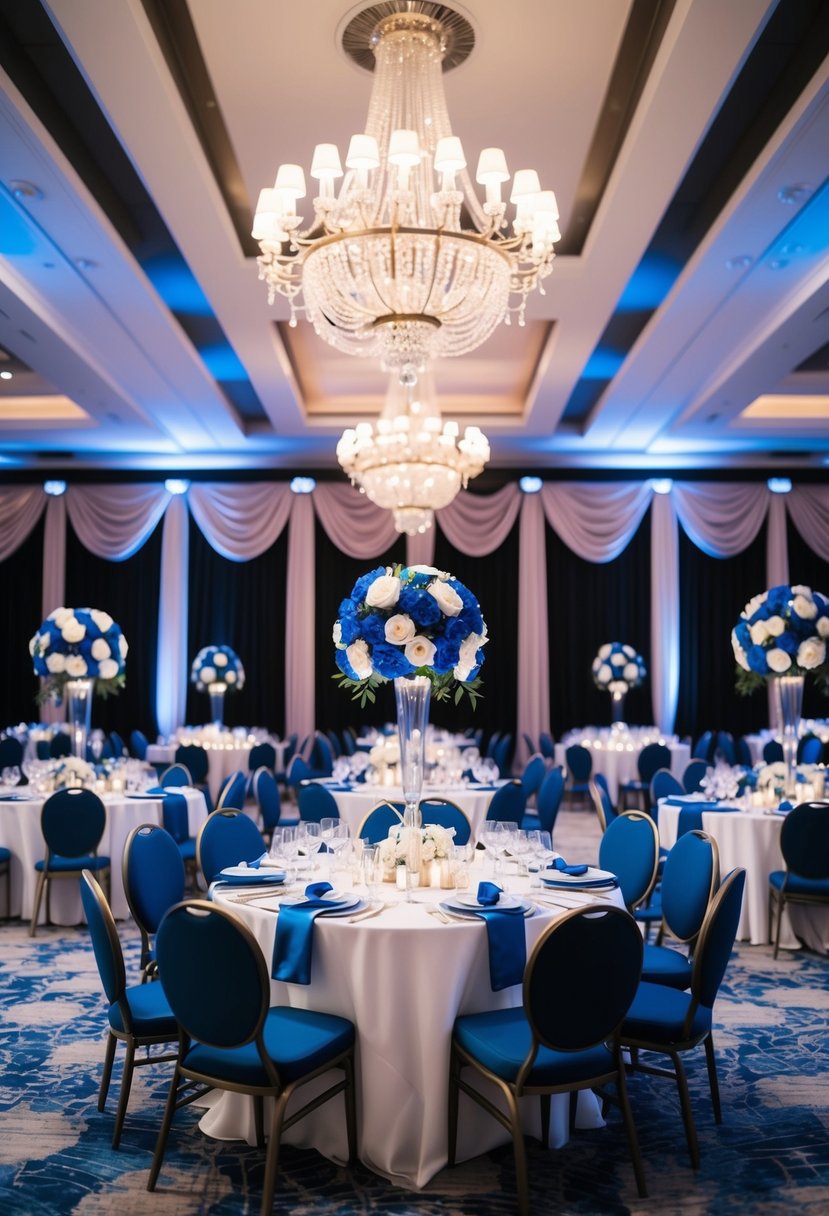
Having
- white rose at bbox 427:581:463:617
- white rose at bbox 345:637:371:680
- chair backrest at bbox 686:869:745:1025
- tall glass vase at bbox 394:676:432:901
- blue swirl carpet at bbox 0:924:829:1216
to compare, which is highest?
white rose at bbox 427:581:463:617

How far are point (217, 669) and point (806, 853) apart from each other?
7946mm

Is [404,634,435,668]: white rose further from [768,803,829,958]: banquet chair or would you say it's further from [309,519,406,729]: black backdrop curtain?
[309,519,406,729]: black backdrop curtain

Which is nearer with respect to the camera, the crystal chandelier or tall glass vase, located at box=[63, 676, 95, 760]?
the crystal chandelier

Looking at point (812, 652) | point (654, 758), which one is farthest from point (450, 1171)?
point (654, 758)

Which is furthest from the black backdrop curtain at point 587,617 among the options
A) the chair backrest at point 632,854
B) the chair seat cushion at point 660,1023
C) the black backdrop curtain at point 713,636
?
the chair seat cushion at point 660,1023

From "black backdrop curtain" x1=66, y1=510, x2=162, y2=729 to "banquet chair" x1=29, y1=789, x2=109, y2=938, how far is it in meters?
7.70

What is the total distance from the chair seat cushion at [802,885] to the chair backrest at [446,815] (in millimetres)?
1862

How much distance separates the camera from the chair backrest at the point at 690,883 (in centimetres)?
384

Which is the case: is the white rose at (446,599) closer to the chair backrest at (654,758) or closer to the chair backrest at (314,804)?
the chair backrest at (314,804)

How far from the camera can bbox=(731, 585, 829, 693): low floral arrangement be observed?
639 centimetres

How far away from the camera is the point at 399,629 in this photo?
382 centimetres

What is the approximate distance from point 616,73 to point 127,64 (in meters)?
2.45

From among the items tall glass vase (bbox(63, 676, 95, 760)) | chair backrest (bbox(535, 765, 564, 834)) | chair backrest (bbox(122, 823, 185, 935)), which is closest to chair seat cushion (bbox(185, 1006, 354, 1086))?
chair backrest (bbox(122, 823, 185, 935))

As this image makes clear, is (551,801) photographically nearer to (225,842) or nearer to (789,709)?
(789,709)
